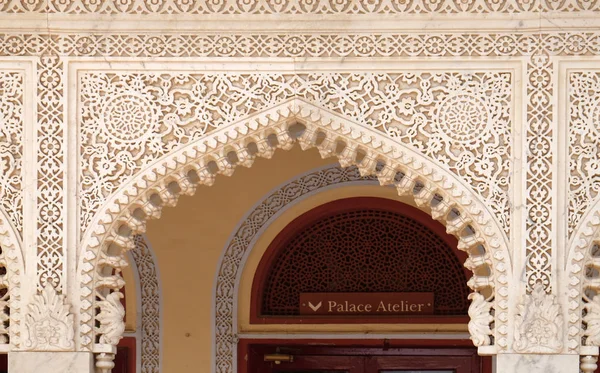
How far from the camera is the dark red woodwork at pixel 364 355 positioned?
5.62 meters

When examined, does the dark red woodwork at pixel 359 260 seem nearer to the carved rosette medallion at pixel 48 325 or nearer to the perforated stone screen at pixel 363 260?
the perforated stone screen at pixel 363 260

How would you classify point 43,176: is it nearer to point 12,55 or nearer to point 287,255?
point 12,55

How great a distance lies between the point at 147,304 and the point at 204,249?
1.32 ft

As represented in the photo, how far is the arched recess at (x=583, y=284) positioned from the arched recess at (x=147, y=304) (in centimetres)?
230

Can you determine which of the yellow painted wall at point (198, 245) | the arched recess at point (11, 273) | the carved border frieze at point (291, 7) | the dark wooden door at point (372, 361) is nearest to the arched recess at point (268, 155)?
the arched recess at point (11, 273)

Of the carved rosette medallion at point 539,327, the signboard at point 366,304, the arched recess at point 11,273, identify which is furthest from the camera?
the signboard at point 366,304

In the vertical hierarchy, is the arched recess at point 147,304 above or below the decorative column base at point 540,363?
above

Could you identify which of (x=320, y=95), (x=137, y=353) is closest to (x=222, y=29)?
(x=320, y=95)

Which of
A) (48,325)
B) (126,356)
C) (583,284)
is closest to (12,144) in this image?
(48,325)

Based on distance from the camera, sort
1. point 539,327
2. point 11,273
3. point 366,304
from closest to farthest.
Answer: point 539,327, point 11,273, point 366,304

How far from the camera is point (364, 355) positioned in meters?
5.68

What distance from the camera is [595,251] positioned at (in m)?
4.54

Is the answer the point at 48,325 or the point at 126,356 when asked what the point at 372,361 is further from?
the point at 48,325

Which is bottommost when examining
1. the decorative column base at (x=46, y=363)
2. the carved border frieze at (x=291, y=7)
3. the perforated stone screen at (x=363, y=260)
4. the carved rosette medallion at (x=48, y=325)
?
the decorative column base at (x=46, y=363)
